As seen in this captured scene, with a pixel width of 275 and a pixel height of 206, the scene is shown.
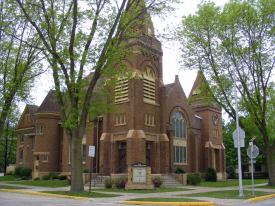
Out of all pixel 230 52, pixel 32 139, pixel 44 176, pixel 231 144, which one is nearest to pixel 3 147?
pixel 32 139

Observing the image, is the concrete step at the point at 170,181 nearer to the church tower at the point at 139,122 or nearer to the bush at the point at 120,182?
the church tower at the point at 139,122

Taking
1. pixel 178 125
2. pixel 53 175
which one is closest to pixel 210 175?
pixel 178 125

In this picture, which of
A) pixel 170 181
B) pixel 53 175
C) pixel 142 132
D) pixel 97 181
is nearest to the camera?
pixel 142 132

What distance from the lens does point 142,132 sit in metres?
25.0

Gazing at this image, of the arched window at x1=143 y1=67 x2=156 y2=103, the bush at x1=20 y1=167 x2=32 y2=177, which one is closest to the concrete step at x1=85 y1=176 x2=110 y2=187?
the arched window at x1=143 y1=67 x2=156 y2=103

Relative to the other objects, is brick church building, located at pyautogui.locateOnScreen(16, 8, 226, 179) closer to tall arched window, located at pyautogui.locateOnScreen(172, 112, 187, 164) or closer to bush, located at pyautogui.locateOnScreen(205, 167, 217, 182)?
tall arched window, located at pyautogui.locateOnScreen(172, 112, 187, 164)

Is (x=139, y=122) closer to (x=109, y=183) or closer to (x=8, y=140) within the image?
(x=109, y=183)

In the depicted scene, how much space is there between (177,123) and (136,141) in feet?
30.5

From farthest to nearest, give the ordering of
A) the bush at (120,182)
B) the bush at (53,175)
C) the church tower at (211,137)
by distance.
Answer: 1. the church tower at (211,137)
2. the bush at (53,175)
3. the bush at (120,182)

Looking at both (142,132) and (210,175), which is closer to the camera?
(142,132)

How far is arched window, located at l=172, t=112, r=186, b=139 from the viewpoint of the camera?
3211 cm

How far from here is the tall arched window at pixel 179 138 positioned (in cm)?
3169

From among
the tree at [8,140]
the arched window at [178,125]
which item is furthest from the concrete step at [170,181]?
the tree at [8,140]

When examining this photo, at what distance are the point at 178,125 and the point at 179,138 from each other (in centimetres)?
144
